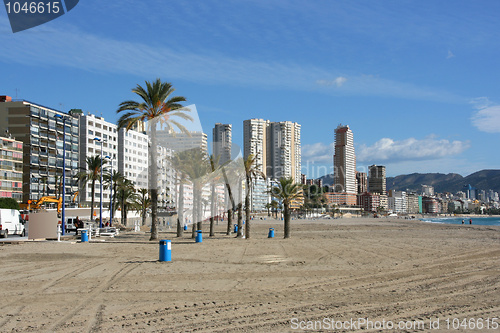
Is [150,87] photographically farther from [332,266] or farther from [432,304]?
[432,304]

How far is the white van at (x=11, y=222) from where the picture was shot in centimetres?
3759

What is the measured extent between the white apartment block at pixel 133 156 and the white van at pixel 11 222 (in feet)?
240

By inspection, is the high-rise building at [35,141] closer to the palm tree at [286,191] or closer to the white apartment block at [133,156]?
the white apartment block at [133,156]

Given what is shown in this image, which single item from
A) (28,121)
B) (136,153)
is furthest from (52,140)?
(136,153)

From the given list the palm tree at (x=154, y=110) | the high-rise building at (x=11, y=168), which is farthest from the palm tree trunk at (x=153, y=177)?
the high-rise building at (x=11, y=168)

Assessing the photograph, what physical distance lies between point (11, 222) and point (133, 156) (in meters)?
85.0

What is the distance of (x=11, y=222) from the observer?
38594 mm

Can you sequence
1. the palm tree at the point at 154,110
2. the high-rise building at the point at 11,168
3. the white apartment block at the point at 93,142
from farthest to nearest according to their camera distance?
the white apartment block at the point at 93,142 → the high-rise building at the point at 11,168 → the palm tree at the point at 154,110

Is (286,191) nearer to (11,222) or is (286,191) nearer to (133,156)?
(11,222)

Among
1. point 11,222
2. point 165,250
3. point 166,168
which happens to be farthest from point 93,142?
point 165,250

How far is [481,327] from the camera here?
7.86m

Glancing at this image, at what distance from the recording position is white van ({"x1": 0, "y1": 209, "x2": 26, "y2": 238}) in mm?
37594

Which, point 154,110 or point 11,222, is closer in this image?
point 154,110

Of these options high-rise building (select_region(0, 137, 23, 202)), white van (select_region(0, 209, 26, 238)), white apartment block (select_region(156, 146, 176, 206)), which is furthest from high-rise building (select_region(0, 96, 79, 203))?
white van (select_region(0, 209, 26, 238))
